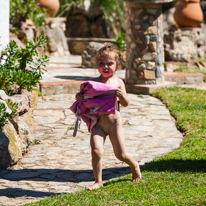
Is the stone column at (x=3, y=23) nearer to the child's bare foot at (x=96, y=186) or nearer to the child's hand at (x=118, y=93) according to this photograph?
the child's hand at (x=118, y=93)

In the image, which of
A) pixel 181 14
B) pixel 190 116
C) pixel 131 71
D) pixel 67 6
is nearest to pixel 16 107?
pixel 190 116

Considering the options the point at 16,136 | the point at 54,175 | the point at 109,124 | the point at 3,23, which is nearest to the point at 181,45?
the point at 3,23

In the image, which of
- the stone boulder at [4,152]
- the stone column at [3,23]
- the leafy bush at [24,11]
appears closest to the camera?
the stone boulder at [4,152]

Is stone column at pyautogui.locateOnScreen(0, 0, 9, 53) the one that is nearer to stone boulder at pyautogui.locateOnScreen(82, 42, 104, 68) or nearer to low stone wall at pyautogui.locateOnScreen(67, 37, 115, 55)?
stone boulder at pyautogui.locateOnScreen(82, 42, 104, 68)

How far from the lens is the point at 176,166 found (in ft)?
12.2

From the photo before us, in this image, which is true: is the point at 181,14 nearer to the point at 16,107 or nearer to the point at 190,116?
the point at 190,116

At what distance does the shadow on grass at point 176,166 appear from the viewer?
3.63 m

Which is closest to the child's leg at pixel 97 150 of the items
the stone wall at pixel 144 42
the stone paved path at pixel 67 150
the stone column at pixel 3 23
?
the stone paved path at pixel 67 150

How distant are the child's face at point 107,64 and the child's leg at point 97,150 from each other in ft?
1.57

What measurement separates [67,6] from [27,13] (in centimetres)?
447

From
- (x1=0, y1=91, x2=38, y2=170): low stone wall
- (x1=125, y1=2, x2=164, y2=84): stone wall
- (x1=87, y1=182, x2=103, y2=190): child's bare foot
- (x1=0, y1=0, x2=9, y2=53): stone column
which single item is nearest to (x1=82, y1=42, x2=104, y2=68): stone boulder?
(x1=125, y1=2, x2=164, y2=84): stone wall

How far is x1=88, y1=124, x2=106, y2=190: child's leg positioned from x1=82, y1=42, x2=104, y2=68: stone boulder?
7.11 meters

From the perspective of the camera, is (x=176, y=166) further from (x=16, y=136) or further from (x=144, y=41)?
(x=144, y=41)

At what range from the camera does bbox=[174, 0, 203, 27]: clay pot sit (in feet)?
40.0
